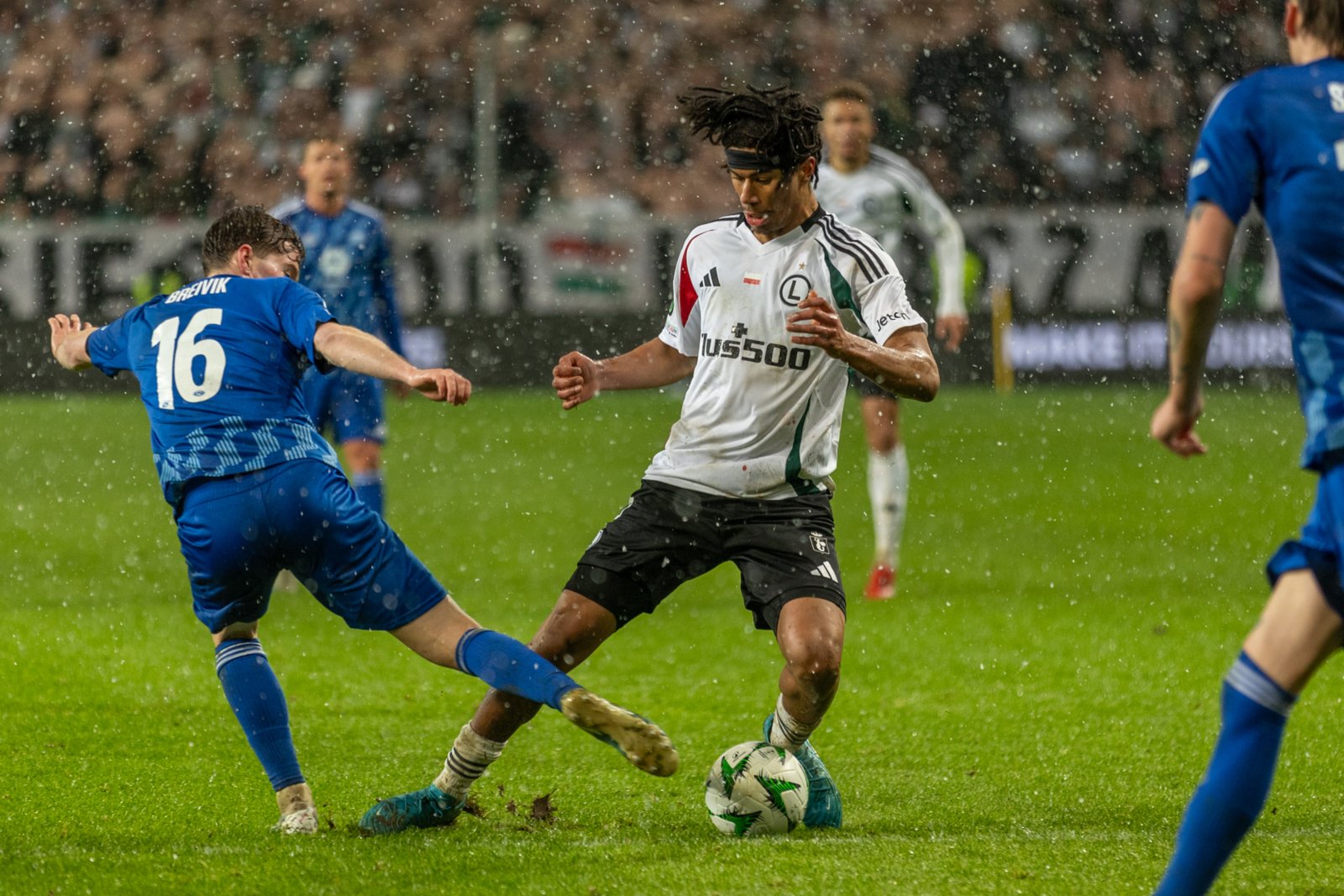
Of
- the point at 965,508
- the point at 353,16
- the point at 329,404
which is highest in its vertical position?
the point at 353,16

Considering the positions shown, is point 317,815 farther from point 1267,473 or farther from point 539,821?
point 1267,473

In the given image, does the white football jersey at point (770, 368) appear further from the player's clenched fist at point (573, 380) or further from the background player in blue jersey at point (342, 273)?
the background player in blue jersey at point (342, 273)

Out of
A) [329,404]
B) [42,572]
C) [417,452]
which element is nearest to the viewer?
[329,404]

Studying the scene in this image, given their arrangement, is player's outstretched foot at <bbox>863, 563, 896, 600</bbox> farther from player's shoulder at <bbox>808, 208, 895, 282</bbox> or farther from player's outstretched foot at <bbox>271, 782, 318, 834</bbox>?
player's outstretched foot at <bbox>271, 782, 318, 834</bbox>

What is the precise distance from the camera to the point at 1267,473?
42.7 ft

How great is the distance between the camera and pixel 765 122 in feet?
14.6

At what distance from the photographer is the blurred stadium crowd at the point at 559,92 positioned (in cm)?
2019

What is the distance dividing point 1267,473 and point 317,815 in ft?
32.8

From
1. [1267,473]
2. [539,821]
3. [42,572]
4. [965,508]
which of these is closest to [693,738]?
[539,821]

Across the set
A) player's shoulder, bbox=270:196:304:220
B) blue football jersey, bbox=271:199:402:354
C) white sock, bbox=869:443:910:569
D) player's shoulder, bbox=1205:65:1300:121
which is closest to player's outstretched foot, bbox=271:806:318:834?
player's shoulder, bbox=1205:65:1300:121

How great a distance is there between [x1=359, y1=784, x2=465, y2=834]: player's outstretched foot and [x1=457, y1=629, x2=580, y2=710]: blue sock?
1.44ft

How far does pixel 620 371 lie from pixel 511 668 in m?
1.00

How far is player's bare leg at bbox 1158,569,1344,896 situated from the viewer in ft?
9.96

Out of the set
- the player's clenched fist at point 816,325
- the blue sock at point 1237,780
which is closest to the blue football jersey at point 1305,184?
the blue sock at point 1237,780
